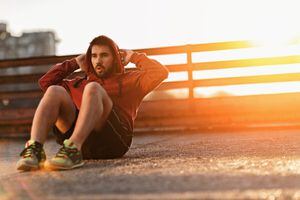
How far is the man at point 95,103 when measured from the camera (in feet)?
9.96

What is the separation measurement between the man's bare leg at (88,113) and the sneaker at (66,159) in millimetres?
42

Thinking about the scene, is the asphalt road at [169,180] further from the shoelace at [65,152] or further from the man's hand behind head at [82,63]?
the man's hand behind head at [82,63]

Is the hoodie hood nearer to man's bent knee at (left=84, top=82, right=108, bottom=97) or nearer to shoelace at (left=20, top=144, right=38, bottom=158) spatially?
man's bent knee at (left=84, top=82, right=108, bottom=97)

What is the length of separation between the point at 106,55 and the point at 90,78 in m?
0.18

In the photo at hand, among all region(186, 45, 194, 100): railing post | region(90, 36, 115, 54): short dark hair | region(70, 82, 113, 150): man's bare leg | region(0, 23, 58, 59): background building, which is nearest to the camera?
region(70, 82, 113, 150): man's bare leg

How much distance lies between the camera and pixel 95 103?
120 inches

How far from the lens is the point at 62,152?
9.54 ft

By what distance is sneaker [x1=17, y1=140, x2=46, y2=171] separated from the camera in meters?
2.96

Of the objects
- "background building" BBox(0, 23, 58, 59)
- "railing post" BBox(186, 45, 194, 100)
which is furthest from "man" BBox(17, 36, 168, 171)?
"background building" BBox(0, 23, 58, 59)

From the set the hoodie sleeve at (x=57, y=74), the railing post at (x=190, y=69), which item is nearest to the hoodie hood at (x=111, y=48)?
the hoodie sleeve at (x=57, y=74)

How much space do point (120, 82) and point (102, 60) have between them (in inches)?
7.1

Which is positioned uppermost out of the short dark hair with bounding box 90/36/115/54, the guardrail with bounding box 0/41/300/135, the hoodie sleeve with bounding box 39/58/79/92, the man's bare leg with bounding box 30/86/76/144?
the short dark hair with bounding box 90/36/115/54

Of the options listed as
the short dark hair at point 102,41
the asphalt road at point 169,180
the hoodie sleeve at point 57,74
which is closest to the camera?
the asphalt road at point 169,180

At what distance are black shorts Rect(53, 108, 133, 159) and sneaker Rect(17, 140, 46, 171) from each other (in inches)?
11.9
